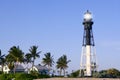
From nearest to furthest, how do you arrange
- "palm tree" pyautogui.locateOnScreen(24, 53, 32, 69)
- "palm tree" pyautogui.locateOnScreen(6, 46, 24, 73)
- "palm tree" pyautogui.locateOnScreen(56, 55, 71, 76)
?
1. "palm tree" pyautogui.locateOnScreen(6, 46, 24, 73)
2. "palm tree" pyautogui.locateOnScreen(24, 53, 32, 69)
3. "palm tree" pyautogui.locateOnScreen(56, 55, 71, 76)

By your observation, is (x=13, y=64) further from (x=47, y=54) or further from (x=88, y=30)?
(x=88, y=30)

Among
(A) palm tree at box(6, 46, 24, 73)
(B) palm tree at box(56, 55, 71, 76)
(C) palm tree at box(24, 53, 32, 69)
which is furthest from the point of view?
(B) palm tree at box(56, 55, 71, 76)

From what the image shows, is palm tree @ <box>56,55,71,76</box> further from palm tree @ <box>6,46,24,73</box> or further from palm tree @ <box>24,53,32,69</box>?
palm tree @ <box>6,46,24,73</box>

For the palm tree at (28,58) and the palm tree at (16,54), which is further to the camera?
the palm tree at (28,58)

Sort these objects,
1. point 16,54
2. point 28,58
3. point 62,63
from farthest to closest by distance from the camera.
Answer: point 62,63, point 28,58, point 16,54

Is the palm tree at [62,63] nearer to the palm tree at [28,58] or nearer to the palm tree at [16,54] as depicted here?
the palm tree at [28,58]

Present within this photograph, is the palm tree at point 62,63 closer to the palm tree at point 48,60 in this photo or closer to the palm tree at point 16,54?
the palm tree at point 48,60

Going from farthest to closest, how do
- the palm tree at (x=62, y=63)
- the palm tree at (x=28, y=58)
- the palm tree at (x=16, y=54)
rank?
1. the palm tree at (x=62, y=63)
2. the palm tree at (x=28, y=58)
3. the palm tree at (x=16, y=54)

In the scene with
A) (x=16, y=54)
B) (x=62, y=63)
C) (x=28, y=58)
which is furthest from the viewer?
(x=62, y=63)

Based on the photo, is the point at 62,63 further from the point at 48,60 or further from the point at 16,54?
the point at 16,54

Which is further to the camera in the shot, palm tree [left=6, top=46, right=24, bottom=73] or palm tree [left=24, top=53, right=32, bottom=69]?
palm tree [left=24, top=53, right=32, bottom=69]

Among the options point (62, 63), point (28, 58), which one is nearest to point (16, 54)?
point (28, 58)

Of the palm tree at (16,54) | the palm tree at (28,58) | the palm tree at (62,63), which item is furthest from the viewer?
the palm tree at (62,63)

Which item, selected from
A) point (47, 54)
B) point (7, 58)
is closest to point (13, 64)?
point (7, 58)
